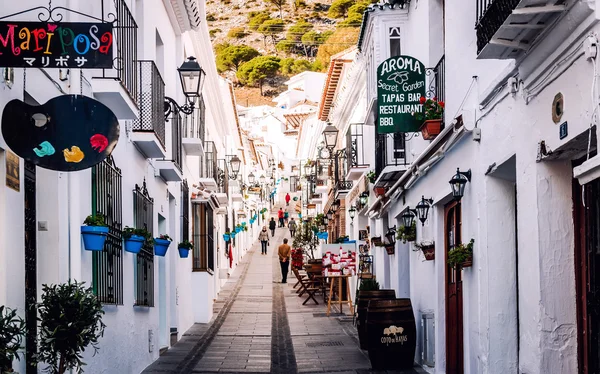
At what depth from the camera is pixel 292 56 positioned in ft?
409

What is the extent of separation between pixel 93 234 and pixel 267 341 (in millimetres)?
8673

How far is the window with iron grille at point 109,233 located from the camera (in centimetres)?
984

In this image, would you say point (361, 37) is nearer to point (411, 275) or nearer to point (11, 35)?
point (411, 275)

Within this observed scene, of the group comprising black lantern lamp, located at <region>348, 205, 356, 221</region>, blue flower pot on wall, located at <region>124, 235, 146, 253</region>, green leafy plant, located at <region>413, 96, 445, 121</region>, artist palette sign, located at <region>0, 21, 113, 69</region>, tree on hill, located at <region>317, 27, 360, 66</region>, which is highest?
tree on hill, located at <region>317, 27, 360, 66</region>

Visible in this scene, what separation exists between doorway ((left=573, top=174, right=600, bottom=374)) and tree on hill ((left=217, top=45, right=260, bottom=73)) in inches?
4605

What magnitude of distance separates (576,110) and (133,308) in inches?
299

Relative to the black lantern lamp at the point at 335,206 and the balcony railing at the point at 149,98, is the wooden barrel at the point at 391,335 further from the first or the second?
the black lantern lamp at the point at 335,206

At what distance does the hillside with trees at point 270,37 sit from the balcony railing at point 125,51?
3564 inches

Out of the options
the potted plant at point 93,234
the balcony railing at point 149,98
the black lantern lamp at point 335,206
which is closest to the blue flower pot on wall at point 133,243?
the balcony railing at point 149,98

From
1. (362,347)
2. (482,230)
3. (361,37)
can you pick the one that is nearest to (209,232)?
(361,37)

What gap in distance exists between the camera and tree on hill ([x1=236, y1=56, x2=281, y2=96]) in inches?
4579

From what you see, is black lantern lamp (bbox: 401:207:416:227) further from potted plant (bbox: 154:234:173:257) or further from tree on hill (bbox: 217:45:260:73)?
tree on hill (bbox: 217:45:260:73)

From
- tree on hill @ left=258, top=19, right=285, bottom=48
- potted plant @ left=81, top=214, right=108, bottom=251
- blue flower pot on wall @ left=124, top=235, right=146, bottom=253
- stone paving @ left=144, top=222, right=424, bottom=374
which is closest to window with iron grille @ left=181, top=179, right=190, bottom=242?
stone paving @ left=144, top=222, right=424, bottom=374

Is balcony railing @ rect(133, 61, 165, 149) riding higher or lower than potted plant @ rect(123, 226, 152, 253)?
higher
